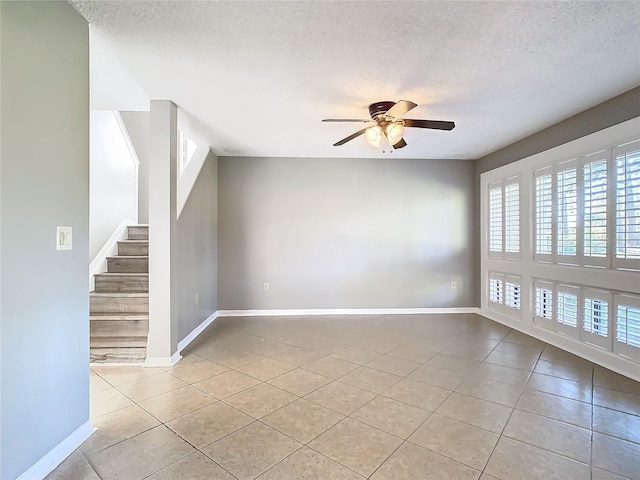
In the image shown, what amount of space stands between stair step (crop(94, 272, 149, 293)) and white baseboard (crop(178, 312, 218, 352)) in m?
0.73

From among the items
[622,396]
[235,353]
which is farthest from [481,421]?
[235,353]

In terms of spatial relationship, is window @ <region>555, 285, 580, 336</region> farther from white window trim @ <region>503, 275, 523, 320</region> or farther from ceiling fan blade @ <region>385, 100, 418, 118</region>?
ceiling fan blade @ <region>385, 100, 418, 118</region>

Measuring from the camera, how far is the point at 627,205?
2.75m

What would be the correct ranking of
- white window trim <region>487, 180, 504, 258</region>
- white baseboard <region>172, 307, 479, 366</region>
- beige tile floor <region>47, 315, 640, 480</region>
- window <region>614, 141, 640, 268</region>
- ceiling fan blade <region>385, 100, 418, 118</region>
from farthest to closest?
1. white baseboard <region>172, 307, 479, 366</region>
2. white window trim <region>487, 180, 504, 258</region>
3. window <region>614, 141, 640, 268</region>
4. ceiling fan blade <region>385, 100, 418, 118</region>
5. beige tile floor <region>47, 315, 640, 480</region>

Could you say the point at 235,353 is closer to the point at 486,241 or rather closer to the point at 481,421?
the point at 481,421

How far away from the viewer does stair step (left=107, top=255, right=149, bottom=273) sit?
3.90 meters

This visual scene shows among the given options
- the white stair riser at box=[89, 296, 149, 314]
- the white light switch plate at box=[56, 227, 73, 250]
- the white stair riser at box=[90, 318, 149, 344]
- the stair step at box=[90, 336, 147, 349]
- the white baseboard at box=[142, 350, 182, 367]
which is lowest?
the white baseboard at box=[142, 350, 182, 367]

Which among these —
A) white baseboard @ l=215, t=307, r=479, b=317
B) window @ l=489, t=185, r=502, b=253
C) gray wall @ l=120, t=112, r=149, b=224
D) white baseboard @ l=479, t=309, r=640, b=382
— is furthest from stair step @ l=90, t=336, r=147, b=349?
window @ l=489, t=185, r=502, b=253

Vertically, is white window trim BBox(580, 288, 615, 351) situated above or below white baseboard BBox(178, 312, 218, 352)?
above

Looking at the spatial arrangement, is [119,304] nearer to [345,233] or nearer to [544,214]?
[345,233]

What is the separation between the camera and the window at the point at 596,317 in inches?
118

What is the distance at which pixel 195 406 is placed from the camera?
7.41 ft

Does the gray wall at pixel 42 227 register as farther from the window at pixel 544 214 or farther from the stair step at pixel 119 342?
the window at pixel 544 214

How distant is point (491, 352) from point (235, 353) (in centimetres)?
275
